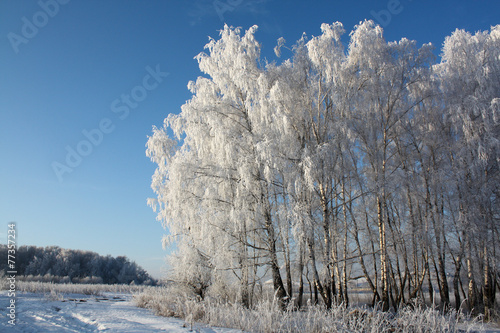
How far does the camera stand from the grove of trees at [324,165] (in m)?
9.94

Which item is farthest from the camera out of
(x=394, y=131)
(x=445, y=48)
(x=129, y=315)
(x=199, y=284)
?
(x=445, y=48)

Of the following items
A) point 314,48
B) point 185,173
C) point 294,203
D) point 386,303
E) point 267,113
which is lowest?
point 386,303

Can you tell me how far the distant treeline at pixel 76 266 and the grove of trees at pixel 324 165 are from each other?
34.3 metres

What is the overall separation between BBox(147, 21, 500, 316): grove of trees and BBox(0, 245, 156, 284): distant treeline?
1350 inches

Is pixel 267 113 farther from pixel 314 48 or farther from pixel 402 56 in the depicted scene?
pixel 402 56

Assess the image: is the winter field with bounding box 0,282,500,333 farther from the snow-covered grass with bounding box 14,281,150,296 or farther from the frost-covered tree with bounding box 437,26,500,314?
the snow-covered grass with bounding box 14,281,150,296

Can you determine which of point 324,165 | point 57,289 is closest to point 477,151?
point 324,165

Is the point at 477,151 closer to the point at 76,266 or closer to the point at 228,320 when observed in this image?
the point at 228,320

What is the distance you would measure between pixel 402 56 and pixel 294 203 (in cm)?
770

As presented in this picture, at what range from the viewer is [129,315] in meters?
8.23

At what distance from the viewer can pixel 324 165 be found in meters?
10.1

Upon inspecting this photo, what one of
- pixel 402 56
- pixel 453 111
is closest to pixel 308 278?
pixel 453 111

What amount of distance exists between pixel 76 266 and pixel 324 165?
44.9m

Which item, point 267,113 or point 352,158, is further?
point 352,158
